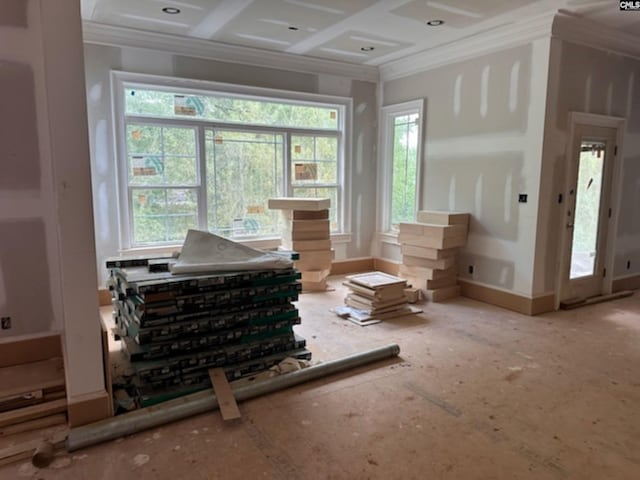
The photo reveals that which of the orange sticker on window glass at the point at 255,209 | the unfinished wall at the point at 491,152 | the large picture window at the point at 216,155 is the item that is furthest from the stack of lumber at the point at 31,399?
the unfinished wall at the point at 491,152

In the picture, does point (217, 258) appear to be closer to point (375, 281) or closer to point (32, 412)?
point (32, 412)

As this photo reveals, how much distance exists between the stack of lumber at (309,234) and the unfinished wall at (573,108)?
96.6 inches

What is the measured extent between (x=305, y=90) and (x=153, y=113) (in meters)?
2.02

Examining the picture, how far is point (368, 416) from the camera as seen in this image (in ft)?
8.64

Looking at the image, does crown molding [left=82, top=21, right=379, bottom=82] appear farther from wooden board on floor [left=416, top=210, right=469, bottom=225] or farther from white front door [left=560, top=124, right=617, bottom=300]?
white front door [left=560, top=124, right=617, bottom=300]

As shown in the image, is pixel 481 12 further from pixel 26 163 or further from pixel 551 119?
pixel 26 163

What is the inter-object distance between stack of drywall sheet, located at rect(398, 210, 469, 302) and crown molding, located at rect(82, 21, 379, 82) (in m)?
2.35

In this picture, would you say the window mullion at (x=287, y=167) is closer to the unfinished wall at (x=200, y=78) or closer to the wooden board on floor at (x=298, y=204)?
the wooden board on floor at (x=298, y=204)

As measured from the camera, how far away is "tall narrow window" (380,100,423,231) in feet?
19.4

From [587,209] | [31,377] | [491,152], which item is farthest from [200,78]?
[587,209]

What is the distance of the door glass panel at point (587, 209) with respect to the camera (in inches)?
190

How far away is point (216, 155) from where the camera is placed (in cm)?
535

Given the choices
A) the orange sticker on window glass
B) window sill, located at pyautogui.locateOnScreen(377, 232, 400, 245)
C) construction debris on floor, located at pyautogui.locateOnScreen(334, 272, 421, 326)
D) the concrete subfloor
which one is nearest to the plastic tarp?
the concrete subfloor

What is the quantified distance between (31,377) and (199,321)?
1.13 m
